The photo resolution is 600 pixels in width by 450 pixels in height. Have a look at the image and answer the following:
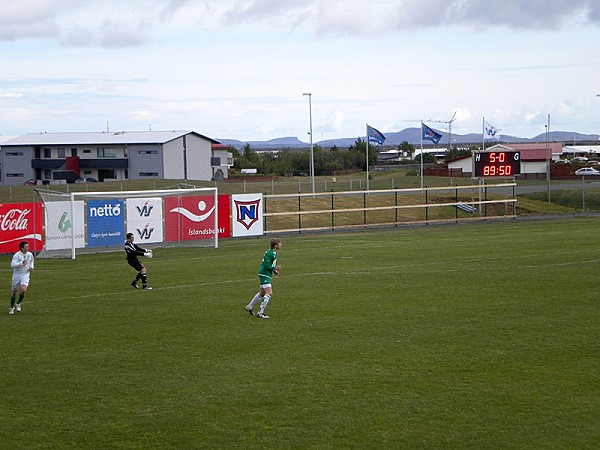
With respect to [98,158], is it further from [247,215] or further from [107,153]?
[247,215]

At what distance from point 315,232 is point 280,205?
10632 millimetres

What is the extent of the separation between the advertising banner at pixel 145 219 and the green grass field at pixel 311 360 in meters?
9.28

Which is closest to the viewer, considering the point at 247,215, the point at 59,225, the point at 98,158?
the point at 59,225

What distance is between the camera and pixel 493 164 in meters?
55.3

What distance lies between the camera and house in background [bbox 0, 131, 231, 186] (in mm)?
94375

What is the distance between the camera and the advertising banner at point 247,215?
144 ft

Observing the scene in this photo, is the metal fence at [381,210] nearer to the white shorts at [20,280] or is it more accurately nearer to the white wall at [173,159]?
the white shorts at [20,280]

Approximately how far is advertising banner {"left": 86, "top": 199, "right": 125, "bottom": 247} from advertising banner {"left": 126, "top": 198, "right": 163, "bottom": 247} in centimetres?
45

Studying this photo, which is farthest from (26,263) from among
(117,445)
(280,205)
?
(280,205)

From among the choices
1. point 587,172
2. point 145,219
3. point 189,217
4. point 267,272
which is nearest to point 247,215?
point 189,217

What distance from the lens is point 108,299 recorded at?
77.8 ft

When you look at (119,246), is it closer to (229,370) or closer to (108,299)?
(108,299)

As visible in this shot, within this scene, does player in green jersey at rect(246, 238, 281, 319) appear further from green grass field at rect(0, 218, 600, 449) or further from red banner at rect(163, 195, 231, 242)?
red banner at rect(163, 195, 231, 242)

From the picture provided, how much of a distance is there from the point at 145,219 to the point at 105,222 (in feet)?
6.22
